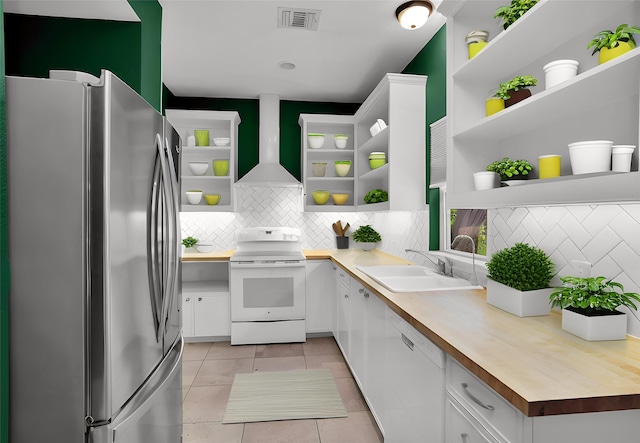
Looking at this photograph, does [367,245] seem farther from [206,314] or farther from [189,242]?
[189,242]

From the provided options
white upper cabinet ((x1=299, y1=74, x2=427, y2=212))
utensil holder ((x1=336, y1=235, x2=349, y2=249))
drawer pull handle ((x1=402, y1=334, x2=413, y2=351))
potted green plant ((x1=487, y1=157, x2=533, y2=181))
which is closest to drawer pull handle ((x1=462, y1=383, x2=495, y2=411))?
drawer pull handle ((x1=402, y1=334, x2=413, y2=351))

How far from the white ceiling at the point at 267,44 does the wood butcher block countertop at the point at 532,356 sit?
6.76ft

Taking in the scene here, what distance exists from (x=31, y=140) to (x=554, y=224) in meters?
2.06

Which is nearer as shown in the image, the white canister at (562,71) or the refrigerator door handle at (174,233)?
the white canister at (562,71)

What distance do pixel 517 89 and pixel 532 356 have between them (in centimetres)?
110

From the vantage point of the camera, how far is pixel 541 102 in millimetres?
1414

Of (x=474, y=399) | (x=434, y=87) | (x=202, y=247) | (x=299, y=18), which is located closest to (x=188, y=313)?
(x=202, y=247)

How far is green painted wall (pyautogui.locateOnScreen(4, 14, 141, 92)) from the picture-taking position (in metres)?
2.10

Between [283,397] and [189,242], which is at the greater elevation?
[189,242]

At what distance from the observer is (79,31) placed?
2.13 metres

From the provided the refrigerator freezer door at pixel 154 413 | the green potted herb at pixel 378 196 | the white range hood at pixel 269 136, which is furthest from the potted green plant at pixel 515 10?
the white range hood at pixel 269 136

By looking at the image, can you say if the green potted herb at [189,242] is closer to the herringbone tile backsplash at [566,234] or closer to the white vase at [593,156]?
the herringbone tile backsplash at [566,234]

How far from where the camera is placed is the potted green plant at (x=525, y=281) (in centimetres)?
160

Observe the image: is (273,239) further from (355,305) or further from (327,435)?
→ (327,435)
